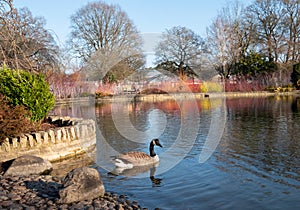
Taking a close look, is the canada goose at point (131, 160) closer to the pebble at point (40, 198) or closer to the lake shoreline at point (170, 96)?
the pebble at point (40, 198)

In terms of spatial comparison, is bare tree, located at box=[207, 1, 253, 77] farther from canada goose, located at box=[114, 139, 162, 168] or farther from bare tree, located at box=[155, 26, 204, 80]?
canada goose, located at box=[114, 139, 162, 168]

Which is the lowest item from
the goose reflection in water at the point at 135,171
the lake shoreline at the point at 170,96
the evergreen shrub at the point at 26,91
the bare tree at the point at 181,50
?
the goose reflection in water at the point at 135,171

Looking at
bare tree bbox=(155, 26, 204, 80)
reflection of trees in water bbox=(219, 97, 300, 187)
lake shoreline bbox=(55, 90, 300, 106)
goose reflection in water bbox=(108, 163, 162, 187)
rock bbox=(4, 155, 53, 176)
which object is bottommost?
goose reflection in water bbox=(108, 163, 162, 187)

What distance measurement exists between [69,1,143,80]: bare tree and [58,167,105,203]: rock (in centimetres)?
3324

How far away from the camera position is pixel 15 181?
5.40 m

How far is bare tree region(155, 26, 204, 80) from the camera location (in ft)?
151

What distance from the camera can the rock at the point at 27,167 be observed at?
5.98m

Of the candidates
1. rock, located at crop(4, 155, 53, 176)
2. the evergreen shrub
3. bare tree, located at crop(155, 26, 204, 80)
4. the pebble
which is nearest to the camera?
the pebble

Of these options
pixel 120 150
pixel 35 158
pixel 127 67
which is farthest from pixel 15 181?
pixel 127 67

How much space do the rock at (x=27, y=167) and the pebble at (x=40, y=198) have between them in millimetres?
408

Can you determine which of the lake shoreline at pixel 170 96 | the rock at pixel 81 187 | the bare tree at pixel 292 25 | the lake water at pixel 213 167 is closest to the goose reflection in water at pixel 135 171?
the lake water at pixel 213 167

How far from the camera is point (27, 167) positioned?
20.2ft

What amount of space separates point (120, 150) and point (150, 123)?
5342 mm

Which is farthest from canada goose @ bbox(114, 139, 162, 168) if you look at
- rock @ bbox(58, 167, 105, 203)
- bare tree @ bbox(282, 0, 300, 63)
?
bare tree @ bbox(282, 0, 300, 63)
